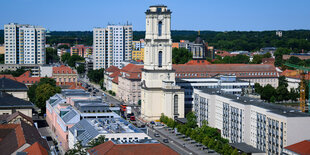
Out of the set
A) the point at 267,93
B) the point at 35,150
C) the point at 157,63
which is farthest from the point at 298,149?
the point at 267,93

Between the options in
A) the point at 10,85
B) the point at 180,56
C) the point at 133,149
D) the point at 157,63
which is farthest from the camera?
the point at 180,56

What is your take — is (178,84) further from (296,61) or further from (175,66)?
(296,61)

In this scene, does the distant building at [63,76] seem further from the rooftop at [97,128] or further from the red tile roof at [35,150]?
the red tile roof at [35,150]

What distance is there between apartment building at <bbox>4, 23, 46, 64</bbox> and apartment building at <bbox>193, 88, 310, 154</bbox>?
7199cm

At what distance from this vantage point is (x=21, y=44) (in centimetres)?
14275

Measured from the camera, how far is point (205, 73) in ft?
366

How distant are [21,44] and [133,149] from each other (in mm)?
101674

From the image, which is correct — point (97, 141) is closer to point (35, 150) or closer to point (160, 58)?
point (35, 150)

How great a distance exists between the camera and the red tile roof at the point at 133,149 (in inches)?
1820

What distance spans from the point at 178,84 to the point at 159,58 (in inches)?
245

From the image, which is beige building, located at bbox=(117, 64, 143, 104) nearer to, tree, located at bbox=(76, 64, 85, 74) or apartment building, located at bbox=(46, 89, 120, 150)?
apartment building, located at bbox=(46, 89, 120, 150)

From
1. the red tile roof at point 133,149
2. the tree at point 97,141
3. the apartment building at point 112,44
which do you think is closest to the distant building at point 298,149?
the red tile roof at point 133,149

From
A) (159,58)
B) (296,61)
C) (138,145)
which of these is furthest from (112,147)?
(296,61)

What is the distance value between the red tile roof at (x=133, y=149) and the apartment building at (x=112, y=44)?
99.5 meters
